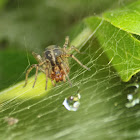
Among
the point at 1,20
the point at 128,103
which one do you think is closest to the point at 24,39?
the point at 1,20

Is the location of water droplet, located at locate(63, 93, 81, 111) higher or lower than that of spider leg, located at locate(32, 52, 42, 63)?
lower

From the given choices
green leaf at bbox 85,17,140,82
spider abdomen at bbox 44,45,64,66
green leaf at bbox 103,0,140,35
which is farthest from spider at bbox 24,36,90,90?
green leaf at bbox 103,0,140,35

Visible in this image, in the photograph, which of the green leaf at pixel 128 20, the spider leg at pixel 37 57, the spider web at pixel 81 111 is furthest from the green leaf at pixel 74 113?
the spider leg at pixel 37 57

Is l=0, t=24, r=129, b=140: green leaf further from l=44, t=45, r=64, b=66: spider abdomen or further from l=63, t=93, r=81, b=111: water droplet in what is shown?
l=44, t=45, r=64, b=66: spider abdomen

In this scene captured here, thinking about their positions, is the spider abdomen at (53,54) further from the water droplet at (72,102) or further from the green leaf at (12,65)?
the water droplet at (72,102)

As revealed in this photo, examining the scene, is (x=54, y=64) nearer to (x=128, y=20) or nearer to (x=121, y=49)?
(x=121, y=49)
